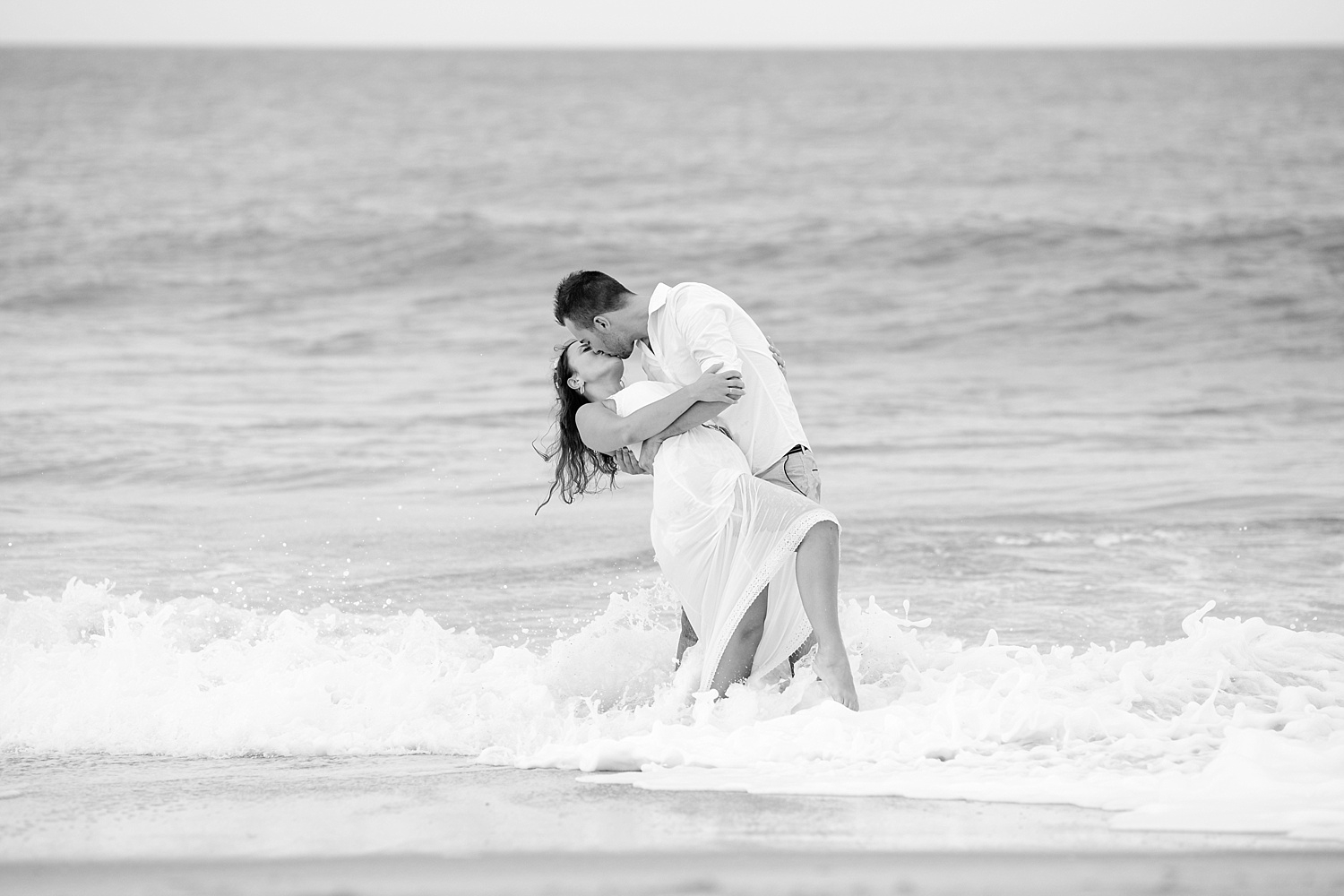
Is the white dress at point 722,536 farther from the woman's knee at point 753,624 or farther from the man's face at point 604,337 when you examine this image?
the man's face at point 604,337

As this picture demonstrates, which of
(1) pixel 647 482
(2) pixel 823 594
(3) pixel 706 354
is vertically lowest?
(1) pixel 647 482

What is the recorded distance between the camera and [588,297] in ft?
14.9

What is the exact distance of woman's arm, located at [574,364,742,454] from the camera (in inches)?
167

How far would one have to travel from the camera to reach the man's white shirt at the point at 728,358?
439 cm

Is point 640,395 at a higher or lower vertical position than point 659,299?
lower

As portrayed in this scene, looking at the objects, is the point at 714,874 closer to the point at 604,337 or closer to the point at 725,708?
the point at 725,708

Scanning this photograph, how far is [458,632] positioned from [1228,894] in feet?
12.6

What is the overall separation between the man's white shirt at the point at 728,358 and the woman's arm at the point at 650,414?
95mm

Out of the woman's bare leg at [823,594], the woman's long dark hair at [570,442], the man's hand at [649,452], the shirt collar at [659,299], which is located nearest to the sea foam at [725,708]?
the woman's bare leg at [823,594]

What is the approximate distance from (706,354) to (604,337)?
0.41m

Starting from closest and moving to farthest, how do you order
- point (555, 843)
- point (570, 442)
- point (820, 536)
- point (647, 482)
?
point (555, 843) < point (820, 536) < point (570, 442) < point (647, 482)

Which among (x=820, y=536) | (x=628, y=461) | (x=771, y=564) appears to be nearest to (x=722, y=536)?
(x=771, y=564)

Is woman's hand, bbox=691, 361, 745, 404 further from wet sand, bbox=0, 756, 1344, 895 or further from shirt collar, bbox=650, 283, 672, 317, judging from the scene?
wet sand, bbox=0, 756, 1344, 895

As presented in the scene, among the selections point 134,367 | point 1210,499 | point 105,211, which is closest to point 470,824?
point 1210,499
